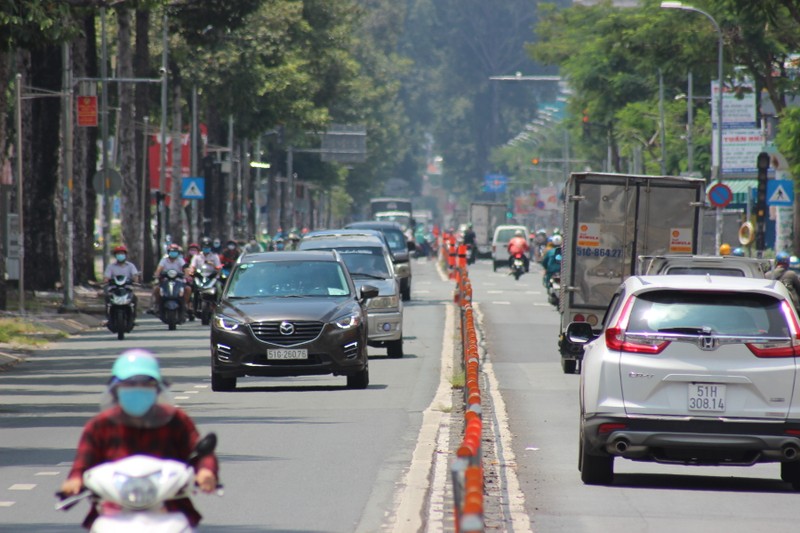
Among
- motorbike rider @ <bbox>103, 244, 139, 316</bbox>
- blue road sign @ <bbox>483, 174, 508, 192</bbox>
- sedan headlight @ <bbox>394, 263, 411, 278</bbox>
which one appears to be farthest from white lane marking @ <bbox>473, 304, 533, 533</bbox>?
blue road sign @ <bbox>483, 174, 508, 192</bbox>

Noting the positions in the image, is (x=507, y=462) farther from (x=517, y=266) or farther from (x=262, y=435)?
(x=517, y=266)

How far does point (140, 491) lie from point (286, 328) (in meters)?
14.6

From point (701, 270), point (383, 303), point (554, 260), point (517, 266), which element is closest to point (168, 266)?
point (383, 303)

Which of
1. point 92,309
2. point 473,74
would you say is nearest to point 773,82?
point 92,309

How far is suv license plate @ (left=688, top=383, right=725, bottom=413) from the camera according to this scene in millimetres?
12977

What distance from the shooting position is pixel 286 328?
69.0 feet

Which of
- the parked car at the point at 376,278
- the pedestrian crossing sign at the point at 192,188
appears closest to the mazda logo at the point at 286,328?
the parked car at the point at 376,278

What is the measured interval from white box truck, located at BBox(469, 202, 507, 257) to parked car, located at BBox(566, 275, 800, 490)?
91.8 metres

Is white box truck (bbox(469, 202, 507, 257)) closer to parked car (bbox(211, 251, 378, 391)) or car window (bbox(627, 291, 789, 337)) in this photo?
parked car (bbox(211, 251, 378, 391))

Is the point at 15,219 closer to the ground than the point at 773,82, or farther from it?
closer to the ground

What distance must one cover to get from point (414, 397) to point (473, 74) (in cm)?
16186

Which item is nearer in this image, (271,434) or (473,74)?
(271,434)

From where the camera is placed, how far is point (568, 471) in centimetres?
1454

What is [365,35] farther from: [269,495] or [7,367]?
[269,495]
